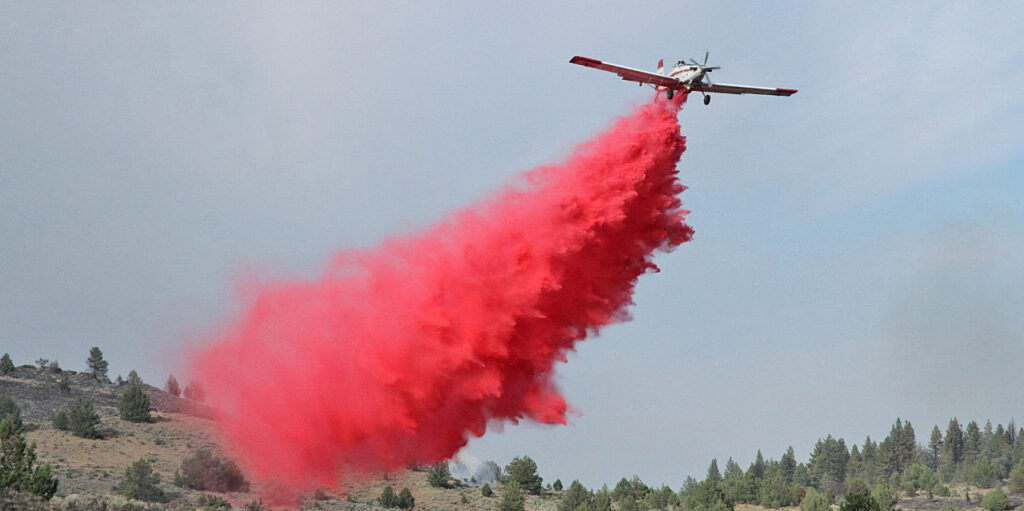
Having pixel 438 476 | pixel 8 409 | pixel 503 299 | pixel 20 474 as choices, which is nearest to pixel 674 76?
pixel 503 299

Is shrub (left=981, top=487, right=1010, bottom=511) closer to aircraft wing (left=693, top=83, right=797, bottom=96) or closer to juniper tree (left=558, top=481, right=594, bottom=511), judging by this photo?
juniper tree (left=558, top=481, right=594, bottom=511)

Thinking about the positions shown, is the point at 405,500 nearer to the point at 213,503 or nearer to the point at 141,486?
the point at 213,503

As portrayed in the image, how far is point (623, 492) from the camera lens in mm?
92750

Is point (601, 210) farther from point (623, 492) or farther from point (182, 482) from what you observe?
point (623, 492)

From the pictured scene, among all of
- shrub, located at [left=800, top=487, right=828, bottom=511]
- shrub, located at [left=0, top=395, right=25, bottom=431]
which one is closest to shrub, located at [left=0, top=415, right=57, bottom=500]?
shrub, located at [left=0, top=395, right=25, bottom=431]

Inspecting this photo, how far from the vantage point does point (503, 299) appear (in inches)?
1588

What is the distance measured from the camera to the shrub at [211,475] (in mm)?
64500

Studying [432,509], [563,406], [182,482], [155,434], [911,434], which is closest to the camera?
[563,406]

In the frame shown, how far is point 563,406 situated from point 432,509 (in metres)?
35.9

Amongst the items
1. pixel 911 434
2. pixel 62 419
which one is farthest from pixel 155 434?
pixel 911 434

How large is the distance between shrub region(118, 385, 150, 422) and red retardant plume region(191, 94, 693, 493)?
146 ft

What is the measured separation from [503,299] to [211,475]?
3300 centimetres

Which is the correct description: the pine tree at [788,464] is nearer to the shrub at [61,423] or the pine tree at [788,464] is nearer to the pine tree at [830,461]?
the pine tree at [830,461]

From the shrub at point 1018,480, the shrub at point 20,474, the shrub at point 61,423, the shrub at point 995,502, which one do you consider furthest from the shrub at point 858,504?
the shrub at point 1018,480
